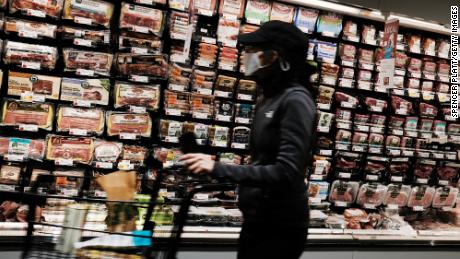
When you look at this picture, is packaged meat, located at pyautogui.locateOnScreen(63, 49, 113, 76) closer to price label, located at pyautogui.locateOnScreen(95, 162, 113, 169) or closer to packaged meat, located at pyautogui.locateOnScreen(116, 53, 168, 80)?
packaged meat, located at pyautogui.locateOnScreen(116, 53, 168, 80)

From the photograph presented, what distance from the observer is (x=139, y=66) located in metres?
3.84

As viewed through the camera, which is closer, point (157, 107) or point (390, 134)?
point (157, 107)

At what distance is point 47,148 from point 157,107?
37.8 inches

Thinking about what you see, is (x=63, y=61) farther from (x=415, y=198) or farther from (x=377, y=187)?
(x=415, y=198)

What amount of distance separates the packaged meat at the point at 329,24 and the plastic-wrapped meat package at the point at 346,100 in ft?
1.91

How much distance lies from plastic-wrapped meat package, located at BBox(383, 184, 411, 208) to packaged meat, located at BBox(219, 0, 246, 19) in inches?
92.8

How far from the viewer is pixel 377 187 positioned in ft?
15.3

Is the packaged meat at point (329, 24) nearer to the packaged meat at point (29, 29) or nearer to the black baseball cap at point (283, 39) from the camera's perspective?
the packaged meat at point (29, 29)

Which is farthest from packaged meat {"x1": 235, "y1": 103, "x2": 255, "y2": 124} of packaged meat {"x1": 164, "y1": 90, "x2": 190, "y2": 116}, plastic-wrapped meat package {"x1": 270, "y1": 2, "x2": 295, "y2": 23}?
plastic-wrapped meat package {"x1": 270, "y1": 2, "x2": 295, "y2": 23}

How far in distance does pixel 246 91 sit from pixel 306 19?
35.6 inches

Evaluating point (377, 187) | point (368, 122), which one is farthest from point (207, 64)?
point (377, 187)

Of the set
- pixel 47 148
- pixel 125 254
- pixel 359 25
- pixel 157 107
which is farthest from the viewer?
pixel 359 25

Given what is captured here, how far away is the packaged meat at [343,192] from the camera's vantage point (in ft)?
14.9

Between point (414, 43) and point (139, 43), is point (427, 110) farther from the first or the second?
point (139, 43)
